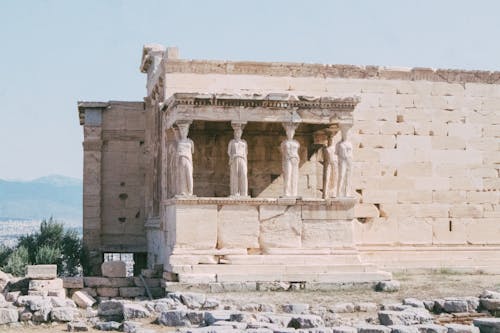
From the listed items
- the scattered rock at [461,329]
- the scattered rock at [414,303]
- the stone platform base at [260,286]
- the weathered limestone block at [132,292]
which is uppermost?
the stone platform base at [260,286]

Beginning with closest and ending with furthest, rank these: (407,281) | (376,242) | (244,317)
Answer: (244,317), (407,281), (376,242)

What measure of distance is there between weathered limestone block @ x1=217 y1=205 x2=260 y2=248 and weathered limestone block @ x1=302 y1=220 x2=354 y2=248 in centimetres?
100

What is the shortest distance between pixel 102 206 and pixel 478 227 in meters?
9.18

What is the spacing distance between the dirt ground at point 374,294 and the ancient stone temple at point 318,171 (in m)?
0.57

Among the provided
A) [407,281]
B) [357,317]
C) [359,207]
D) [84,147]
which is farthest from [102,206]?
[357,317]

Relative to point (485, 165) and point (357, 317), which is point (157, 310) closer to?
point (357, 317)

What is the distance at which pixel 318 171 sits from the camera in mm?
19781

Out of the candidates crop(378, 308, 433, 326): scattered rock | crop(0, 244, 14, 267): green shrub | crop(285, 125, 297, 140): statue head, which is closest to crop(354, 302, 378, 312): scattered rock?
crop(378, 308, 433, 326): scattered rock

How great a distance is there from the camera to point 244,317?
44.0 ft

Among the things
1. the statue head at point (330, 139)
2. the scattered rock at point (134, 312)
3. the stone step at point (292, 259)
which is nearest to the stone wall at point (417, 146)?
the statue head at point (330, 139)

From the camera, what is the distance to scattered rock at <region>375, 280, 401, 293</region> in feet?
56.5

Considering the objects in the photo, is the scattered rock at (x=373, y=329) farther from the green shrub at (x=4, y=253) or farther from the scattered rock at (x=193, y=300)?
the green shrub at (x=4, y=253)

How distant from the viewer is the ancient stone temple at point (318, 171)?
57.6 ft

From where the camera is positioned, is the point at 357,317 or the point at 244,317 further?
the point at 357,317
